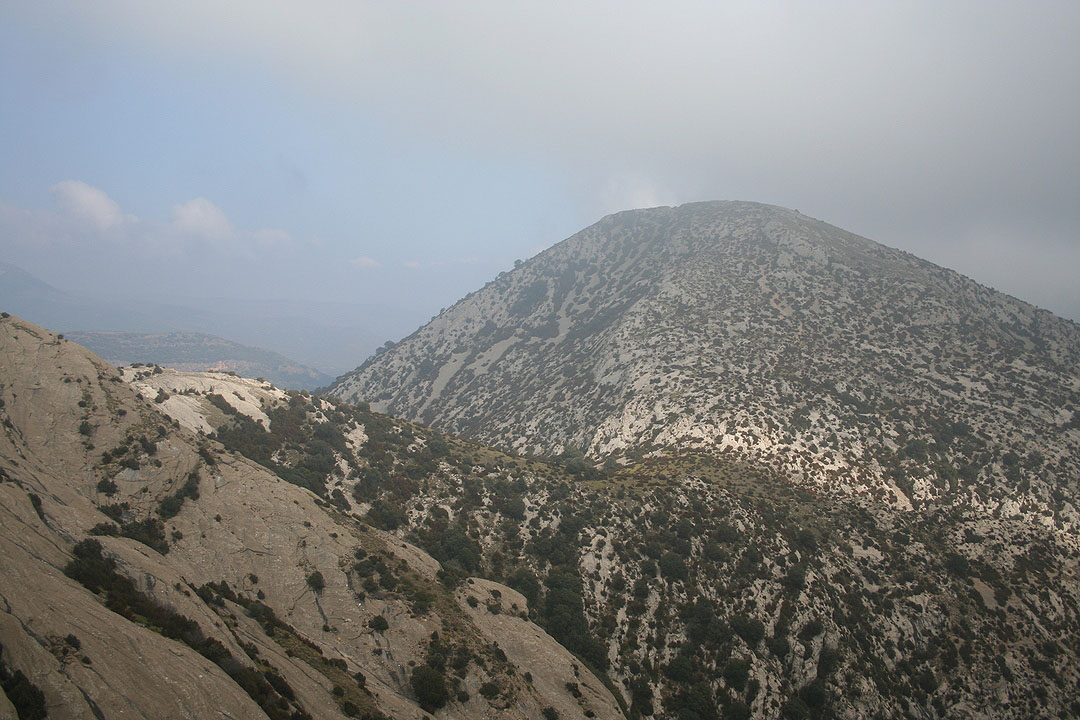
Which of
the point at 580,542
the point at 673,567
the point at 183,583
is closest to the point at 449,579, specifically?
the point at 580,542

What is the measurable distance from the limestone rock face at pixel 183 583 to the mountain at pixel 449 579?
0.15m

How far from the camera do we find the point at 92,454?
3838cm

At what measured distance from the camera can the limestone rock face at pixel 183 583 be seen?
62.4 ft

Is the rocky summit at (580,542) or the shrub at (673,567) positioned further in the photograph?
the shrub at (673,567)

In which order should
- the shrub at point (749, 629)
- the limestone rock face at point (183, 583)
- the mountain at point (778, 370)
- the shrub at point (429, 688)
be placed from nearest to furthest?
the limestone rock face at point (183, 583)
the shrub at point (429, 688)
the shrub at point (749, 629)
the mountain at point (778, 370)

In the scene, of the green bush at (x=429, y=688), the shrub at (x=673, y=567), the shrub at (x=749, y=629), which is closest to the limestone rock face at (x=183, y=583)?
the green bush at (x=429, y=688)

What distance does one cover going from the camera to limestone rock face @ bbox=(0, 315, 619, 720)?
62.4 feet

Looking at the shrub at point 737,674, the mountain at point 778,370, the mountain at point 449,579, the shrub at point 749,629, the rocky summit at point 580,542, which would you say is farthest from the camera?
the mountain at point 778,370

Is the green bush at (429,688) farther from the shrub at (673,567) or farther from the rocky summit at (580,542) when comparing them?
the shrub at (673,567)

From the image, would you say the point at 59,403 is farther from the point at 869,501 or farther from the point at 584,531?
the point at 869,501

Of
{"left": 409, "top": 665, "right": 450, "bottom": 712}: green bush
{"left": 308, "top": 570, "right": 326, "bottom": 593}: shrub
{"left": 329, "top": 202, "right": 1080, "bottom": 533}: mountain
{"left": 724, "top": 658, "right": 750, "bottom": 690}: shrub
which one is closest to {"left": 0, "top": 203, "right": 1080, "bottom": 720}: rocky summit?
{"left": 409, "top": 665, "right": 450, "bottom": 712}: green bush

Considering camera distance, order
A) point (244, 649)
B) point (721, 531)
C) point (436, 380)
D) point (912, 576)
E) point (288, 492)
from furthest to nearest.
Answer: point (436, 380) → point (721, 531) → point (912, 576) → point (288, 492) → point (244, 649)

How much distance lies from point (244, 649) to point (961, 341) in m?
118

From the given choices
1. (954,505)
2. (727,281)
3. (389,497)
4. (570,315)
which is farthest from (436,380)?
(954,505)
